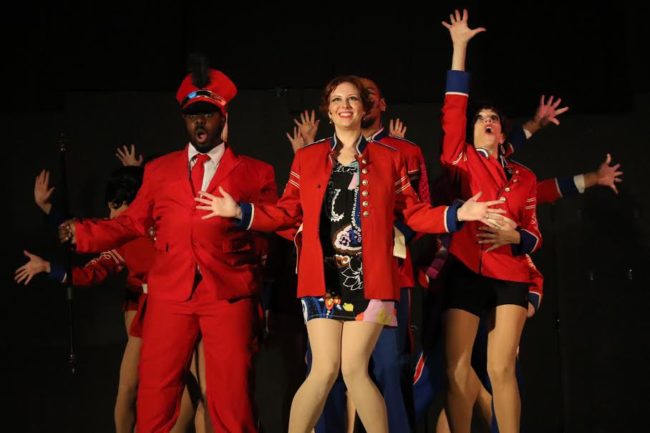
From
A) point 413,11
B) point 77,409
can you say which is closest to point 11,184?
point 77,409

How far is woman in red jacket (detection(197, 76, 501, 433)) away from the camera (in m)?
3.42

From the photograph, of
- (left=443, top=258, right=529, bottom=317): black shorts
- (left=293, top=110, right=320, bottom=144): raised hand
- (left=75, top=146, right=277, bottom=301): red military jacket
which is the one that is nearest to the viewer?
(left=75, top=146, right=277, bottom=301): red military jacket

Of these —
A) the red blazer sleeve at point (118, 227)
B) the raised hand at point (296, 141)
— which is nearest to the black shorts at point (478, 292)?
the raised hand at point (296, 141)

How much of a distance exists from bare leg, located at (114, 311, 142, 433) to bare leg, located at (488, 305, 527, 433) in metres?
1.82

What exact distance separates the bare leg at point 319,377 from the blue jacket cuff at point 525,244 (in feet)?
3.62

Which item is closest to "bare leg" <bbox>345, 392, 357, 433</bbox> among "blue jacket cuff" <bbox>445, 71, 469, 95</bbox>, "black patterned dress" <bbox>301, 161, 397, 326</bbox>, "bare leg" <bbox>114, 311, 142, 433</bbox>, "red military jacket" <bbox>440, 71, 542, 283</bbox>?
"black patterned dress" <bbox>301, 161, 397, 326</bbox>

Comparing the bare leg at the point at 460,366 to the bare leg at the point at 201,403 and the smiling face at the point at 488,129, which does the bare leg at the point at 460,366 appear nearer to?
the smiling face at the point at 488,129

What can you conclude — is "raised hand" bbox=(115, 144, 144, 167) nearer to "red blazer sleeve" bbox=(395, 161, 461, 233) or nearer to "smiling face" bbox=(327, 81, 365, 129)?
"smiling face" bbox=(327, 81, 365, 129)

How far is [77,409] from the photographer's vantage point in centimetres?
497

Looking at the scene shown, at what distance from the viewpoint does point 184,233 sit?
3811 mm

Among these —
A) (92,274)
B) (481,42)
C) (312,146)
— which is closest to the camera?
(312,146)

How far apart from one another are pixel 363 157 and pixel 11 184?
2485 millimetres

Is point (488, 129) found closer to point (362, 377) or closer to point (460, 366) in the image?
point (460, 366)

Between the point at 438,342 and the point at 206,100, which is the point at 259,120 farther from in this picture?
the point at 438,342
